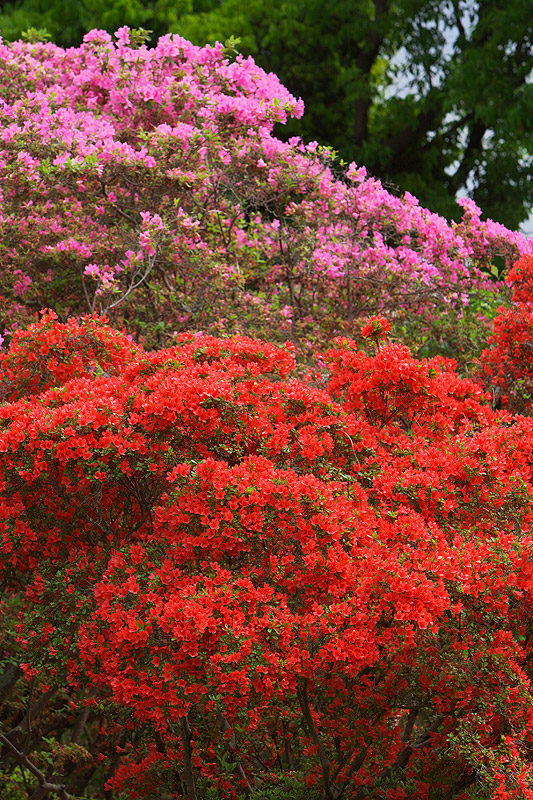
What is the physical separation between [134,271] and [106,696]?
445cm

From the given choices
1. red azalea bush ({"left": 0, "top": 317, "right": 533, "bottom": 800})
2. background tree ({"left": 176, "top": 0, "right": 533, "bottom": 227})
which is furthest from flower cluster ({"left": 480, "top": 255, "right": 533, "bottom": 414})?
background tree ({"left": 176, "top": 0, "right": 533, "bottom": 227})

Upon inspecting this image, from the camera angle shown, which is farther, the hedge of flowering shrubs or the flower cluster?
the hedge of flowering shrubs

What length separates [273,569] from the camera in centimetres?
458

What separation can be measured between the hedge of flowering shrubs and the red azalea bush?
256 centimetres

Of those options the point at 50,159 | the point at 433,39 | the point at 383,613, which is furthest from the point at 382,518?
the point at 433,39

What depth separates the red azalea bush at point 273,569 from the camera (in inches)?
173

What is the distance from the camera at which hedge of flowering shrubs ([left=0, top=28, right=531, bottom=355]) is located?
822 centimetres

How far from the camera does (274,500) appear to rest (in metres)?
4.57

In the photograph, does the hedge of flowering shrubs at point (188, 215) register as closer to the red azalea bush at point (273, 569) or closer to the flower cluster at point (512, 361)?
the flower cluster at point (512, 361)

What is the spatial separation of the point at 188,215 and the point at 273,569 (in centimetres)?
521

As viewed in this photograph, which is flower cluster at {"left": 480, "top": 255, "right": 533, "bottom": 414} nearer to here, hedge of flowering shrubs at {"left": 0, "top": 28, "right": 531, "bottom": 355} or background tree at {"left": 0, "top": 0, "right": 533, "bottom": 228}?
hedge of flowering shrubs at {"left": 0, "top": 28, "right": 531, "bottom": 355}

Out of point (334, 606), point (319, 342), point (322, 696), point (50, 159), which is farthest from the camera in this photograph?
point (319, 342)

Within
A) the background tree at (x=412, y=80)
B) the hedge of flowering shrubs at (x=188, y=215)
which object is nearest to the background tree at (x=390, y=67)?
the background tree at (x=412, y=80)

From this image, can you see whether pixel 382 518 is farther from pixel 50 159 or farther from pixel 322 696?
pixel 50 159
